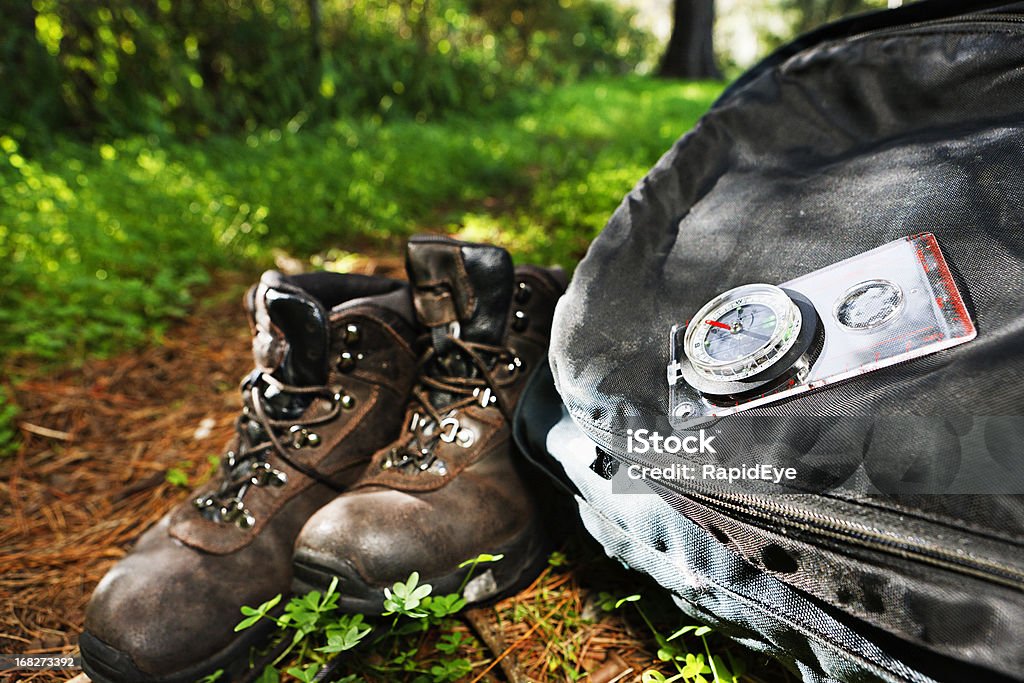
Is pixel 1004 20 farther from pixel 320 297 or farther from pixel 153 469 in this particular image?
pixel 153 469

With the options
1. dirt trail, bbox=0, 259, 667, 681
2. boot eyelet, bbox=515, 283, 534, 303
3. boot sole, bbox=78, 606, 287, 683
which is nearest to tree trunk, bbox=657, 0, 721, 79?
dirt trail, bbox=0, 259, 667, 681

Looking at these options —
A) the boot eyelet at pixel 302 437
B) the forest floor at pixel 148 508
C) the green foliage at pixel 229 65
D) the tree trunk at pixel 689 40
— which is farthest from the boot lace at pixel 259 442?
the tree trunk at pixel 689 40

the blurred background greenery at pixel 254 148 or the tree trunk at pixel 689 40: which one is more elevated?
the tree trunk at pixel 689 40

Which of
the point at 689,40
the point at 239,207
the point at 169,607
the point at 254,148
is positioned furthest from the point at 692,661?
the point at 689,40

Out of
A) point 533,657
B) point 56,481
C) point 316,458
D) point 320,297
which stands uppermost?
point 320,297

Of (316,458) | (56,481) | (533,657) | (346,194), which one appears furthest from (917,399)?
(346,194)

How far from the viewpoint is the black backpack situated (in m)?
0.79

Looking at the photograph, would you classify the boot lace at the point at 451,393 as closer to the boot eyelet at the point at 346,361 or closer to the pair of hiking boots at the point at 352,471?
the pair of hiking boots at the point at 352,471

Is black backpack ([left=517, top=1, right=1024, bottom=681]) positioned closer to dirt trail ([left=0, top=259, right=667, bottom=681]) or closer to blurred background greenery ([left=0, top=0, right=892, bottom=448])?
dirt trail ([left=0, top=259, right=667, bottom=681])

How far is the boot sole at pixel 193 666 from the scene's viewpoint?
118 cm

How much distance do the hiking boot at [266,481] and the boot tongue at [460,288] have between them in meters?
0.12

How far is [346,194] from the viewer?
12.9 feet

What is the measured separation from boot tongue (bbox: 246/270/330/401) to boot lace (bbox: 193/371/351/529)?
0.03 meters

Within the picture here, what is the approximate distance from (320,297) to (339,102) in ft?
17.8
